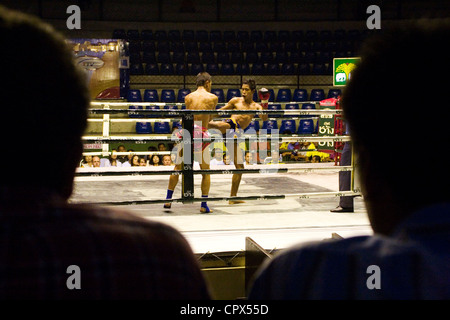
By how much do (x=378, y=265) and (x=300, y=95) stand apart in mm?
11297

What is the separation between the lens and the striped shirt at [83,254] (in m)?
0.52

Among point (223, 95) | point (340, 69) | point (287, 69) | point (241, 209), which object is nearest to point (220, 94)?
point (223, 95)

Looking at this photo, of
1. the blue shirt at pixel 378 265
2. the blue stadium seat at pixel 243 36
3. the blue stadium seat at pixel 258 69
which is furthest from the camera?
the blue stadium seat at pixel 243 36

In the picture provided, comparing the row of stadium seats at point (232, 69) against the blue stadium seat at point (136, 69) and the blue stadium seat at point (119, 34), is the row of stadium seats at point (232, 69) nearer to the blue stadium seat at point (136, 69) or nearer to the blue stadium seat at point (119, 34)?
the blue stadium seat at point (136, 69)

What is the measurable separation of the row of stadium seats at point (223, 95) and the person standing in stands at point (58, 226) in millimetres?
10347

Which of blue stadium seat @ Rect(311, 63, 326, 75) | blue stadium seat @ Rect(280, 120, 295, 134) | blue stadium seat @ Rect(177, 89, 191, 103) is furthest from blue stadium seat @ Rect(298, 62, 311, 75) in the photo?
blue stadium seat @ Rect(177, 89, 191, 103)

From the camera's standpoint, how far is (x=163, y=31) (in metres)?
12.3

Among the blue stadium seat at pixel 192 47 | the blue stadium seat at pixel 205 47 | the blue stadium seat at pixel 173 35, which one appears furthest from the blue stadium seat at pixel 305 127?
the blue stadium seat at pixel 173 35

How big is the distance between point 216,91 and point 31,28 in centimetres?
1076

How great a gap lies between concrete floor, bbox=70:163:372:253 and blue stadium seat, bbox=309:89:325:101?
540cm

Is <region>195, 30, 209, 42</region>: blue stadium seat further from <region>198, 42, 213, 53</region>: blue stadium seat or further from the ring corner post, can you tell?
the ring corner post

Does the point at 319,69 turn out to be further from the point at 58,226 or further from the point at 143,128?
the point at 58,226

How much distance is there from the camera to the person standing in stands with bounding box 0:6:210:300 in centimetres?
53
